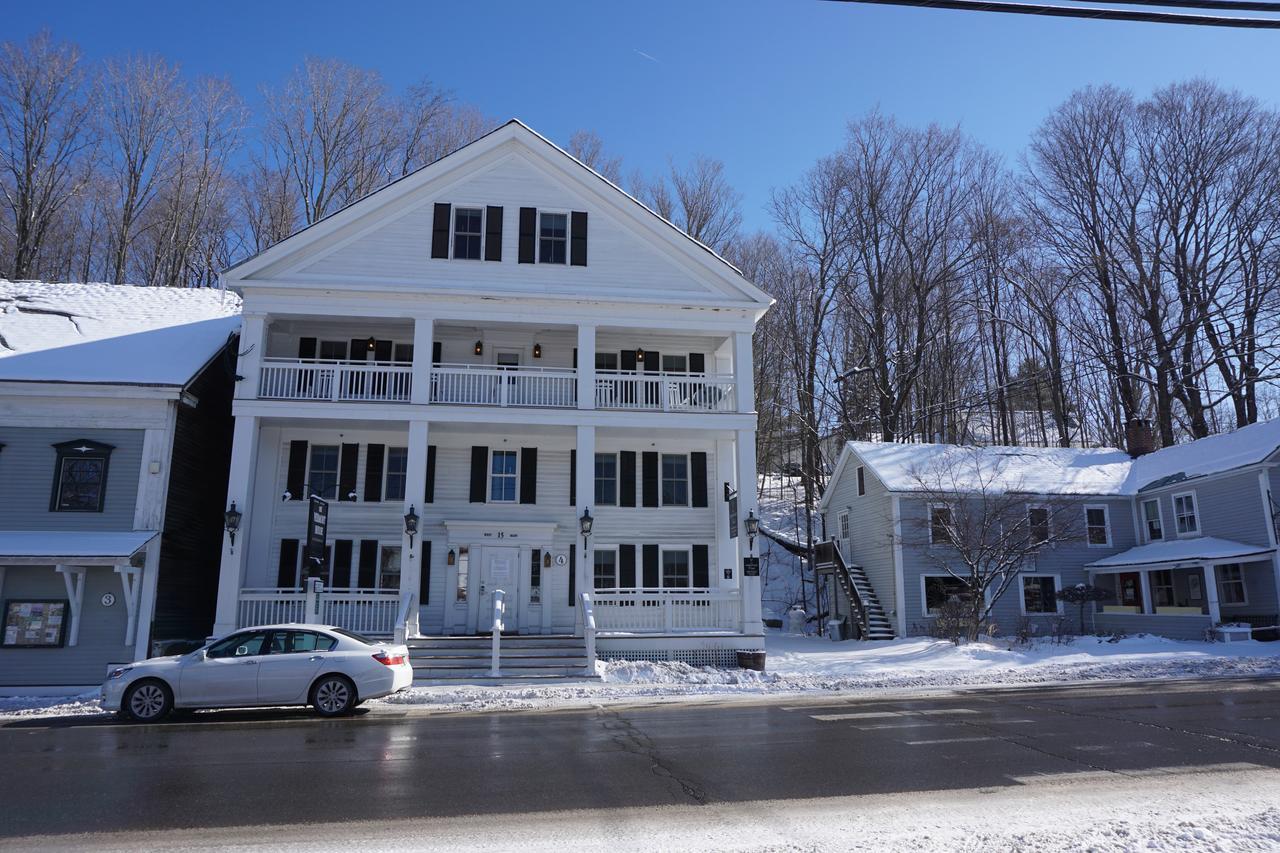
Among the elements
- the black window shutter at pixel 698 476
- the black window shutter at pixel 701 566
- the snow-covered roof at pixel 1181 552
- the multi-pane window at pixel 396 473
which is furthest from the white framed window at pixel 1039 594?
the multi-pane window at pixel 396 473

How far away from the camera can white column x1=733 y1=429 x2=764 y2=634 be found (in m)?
19.7

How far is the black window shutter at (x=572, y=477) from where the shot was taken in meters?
22.5

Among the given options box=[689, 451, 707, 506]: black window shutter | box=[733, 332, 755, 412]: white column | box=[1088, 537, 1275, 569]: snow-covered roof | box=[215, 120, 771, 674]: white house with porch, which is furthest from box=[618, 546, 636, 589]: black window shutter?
box=[1088, 537, 1275, 569]: snow-covered roof

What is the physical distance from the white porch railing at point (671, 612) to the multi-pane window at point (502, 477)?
406 centimetres

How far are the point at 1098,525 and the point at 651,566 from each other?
16.5 metres

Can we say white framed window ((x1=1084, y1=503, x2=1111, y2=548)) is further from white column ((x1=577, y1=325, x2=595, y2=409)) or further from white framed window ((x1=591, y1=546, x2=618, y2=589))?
white column ((x1=577, y1=325, x2=595, y2=409))

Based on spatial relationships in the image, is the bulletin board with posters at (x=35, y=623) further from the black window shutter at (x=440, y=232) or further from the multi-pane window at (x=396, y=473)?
the black window shutter at (x=440, y=232)

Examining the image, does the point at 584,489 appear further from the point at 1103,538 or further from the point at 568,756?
the point at 1103,538

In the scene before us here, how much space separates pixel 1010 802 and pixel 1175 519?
82.0 feet

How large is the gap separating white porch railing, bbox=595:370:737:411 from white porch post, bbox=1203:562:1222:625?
14824 millimetres

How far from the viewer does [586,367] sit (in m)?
21.2

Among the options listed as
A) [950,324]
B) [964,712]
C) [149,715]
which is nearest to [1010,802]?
[964,712]

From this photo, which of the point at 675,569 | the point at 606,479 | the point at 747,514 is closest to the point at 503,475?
the point at 606,479

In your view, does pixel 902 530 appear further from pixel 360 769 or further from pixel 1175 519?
pixel 360 769
